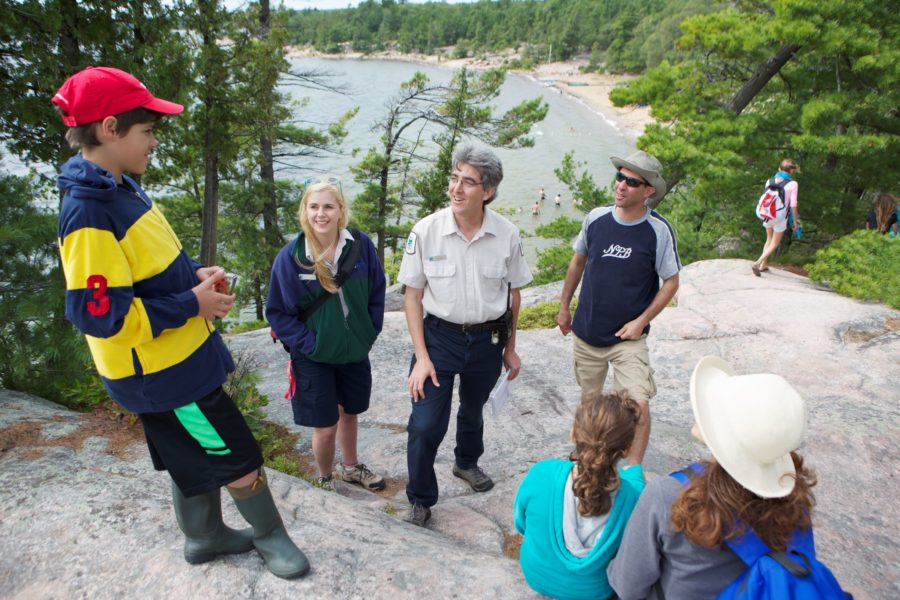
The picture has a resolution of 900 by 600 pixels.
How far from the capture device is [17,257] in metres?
4.46

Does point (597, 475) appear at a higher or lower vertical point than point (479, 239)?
lower

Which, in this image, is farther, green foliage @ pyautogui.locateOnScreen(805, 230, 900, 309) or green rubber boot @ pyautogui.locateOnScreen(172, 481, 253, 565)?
green foliage @ pyautogui.locateOnScreen(805, 230, 900, 309)

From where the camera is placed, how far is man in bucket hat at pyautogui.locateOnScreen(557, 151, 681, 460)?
3.58m

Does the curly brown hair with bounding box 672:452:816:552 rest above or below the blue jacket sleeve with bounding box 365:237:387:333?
above

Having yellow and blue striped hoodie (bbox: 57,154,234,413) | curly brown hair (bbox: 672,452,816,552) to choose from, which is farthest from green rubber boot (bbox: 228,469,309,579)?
curly brown hair (bbox: 672,452,816,552)

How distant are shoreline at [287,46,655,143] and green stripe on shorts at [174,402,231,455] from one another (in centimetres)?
4509

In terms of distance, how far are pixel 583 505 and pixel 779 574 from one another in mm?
657

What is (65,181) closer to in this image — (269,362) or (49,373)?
(49,373)

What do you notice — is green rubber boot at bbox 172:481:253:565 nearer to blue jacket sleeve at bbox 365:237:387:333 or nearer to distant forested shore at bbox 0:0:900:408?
blue jacket sleeve at bbox 365:237:387:333

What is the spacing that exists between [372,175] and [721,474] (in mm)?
19894

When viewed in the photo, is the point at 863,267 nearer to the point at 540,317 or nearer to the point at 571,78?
the point at 540,317

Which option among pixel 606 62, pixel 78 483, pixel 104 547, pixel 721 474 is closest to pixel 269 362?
pixel 78 483

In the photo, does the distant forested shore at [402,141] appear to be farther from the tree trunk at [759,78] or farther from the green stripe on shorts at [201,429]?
the green stripe on shorts at [201,429]

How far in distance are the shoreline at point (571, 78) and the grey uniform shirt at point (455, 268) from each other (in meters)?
43.6
